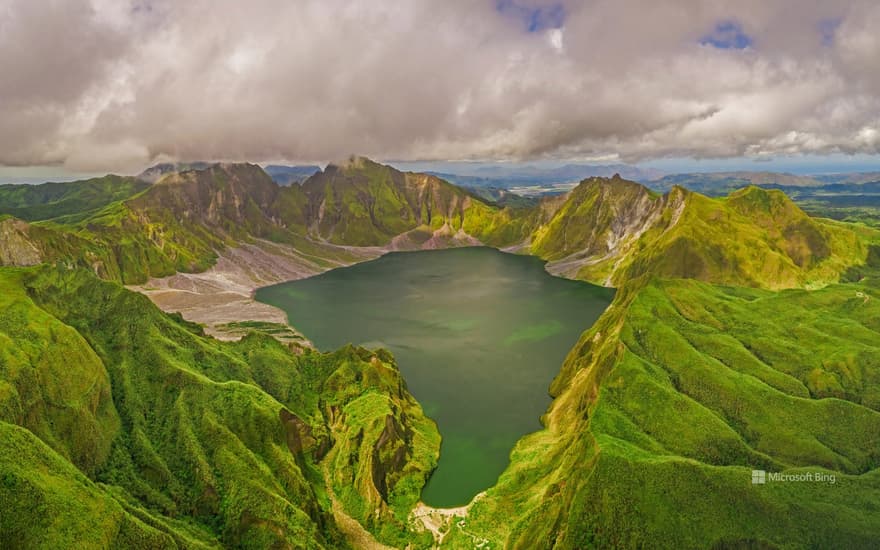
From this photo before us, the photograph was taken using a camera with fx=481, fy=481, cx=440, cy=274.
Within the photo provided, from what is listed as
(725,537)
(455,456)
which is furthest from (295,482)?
(725,537)

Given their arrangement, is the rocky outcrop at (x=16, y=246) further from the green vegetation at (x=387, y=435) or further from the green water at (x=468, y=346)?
the green vegetation at (x=387, y=435)

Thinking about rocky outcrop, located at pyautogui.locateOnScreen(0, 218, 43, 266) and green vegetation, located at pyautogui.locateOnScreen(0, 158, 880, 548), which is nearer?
green vegetation, located at pyautogui.locateOnScreen(0, 158, 880, 548)

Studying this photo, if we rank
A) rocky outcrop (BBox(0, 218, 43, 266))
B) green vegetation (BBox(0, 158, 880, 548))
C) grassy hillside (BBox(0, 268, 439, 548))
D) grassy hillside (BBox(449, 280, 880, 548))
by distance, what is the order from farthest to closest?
rocky outcrop (BBox(0, 218, 43, 266)) → grassy hillside (BBox(449, 280, 880, 548)) → green vegetation (BBox(0, 158, 880, 548)) → grassy hillside (BBox(0, 268, 439, 548))

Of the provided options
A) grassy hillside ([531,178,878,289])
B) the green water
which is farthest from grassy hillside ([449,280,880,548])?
grassy hillside ([531,178,878,289])

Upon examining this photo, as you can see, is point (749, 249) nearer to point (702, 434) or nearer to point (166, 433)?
point (702, 434)

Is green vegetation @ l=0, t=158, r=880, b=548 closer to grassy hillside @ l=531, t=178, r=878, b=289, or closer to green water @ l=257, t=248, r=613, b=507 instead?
green water @ l=257, t=248, r=613, b=507
